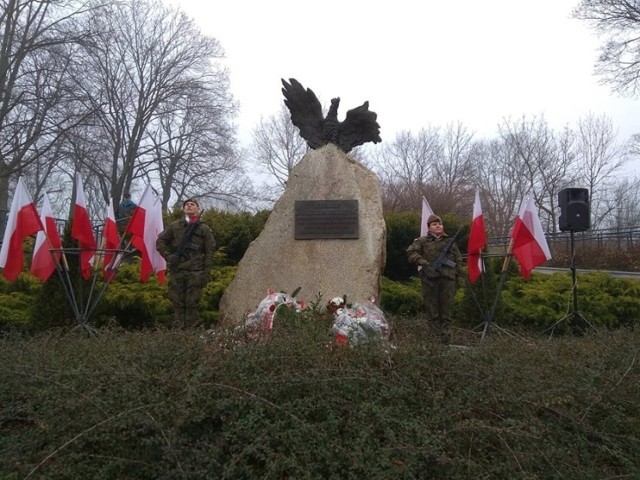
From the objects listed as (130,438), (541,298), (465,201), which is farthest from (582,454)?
(465,201)

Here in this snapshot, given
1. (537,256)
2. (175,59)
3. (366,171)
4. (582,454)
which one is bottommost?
(582,454)

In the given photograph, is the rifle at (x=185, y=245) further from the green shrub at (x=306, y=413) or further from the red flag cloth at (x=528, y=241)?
the red flag cloth at (x=528, y=241)

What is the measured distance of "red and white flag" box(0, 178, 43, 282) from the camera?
638 centimetres

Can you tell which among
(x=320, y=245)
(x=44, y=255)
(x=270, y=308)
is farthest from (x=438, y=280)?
(x=44, y=255)

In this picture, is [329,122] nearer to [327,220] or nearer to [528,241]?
[327,220]

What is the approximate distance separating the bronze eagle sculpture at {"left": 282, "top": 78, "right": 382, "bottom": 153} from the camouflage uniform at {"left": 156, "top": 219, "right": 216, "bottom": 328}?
204cm

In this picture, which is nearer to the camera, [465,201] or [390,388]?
[390,388]

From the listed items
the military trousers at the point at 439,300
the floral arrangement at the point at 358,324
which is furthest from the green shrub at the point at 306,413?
the military trousers at the point at 439,300

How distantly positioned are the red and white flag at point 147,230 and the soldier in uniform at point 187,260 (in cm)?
49

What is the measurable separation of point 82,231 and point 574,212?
21.6ft

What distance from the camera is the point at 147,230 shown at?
7.02m

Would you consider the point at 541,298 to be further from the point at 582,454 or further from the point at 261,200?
the point at 261,200

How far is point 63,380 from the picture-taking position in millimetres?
3328

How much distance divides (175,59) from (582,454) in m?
26.0
